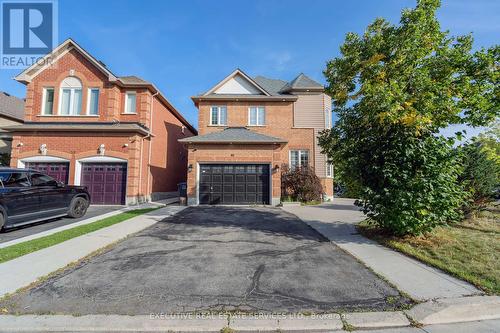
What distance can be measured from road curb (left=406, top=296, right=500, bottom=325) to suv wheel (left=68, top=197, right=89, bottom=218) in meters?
12.1

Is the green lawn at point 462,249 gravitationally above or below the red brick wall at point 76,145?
below

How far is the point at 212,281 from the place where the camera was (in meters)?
4.48

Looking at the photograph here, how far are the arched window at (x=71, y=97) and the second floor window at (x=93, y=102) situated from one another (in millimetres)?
648

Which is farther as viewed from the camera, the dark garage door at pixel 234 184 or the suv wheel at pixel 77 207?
A: the dark garage door at pixel 234 184

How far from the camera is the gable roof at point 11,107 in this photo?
21547mm

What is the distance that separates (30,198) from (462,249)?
13.4m

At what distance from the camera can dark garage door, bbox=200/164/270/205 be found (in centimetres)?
1591

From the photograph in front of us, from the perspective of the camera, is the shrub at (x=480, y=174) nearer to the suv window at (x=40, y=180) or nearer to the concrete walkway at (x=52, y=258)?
the concrete walkway at (x=52, y=258)

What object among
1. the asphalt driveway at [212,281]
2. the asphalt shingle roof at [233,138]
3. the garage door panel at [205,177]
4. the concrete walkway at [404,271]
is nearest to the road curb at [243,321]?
the asphalt driveway at [212,281]

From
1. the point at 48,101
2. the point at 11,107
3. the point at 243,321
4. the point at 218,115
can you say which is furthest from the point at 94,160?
the point at 243,321

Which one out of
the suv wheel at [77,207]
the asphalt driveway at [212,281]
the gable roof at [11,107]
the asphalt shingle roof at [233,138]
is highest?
the gable roof at [11,107]

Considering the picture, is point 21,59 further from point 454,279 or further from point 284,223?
point 454,279

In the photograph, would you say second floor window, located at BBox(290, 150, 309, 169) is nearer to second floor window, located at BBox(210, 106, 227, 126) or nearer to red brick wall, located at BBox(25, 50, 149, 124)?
second floor window, located at BBox(210, 106, 227, 126)

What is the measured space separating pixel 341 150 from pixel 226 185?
9.36 m
